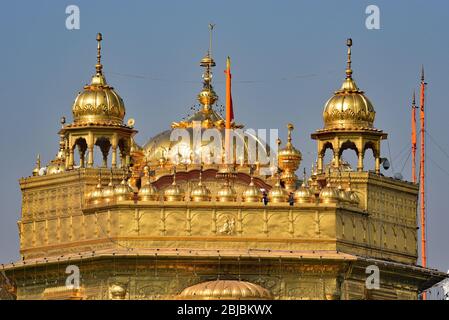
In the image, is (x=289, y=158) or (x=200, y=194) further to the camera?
(x=289, y=158)

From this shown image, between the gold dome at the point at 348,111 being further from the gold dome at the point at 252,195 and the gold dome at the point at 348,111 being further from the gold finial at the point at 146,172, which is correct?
the gold finial at the point at 146,172

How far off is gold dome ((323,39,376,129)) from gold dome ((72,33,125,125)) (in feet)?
31.3

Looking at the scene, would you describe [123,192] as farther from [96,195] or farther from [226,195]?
[226,195]

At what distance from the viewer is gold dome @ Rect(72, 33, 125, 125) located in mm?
106500

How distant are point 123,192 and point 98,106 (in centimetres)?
684

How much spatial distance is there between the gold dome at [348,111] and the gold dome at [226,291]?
13.2m

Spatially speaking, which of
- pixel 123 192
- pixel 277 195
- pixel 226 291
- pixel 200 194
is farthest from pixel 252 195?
pixel 226 291

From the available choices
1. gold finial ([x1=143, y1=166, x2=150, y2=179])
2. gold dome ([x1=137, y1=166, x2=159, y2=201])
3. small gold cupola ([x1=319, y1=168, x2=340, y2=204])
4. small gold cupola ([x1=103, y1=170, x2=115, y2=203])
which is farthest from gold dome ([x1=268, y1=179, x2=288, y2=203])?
small gold cupola ([x1=103, y1=170, x2=115, y2=203])

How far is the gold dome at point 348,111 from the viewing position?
108m

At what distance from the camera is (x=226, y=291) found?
312 feet
